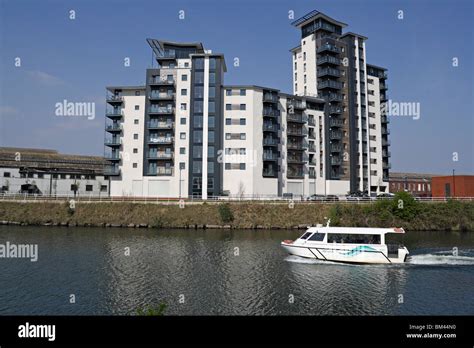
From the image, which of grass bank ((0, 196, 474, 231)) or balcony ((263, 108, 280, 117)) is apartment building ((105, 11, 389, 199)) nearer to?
balcony ((263, 108, 280, 117))

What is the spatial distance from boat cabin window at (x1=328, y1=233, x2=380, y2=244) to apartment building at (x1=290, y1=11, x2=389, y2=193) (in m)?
46.2

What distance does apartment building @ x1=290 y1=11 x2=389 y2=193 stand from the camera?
77250mm

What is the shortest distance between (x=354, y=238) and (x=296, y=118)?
45.8 m

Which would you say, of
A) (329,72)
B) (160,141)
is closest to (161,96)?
(160,141)

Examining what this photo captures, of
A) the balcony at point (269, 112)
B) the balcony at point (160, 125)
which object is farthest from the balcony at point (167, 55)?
the balcony at point (269, 112)

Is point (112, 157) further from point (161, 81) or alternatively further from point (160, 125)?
point (161, 81)

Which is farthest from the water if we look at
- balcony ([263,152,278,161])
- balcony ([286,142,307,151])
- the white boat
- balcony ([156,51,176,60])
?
balcony ([156,51,176,60])

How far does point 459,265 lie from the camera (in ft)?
89.2

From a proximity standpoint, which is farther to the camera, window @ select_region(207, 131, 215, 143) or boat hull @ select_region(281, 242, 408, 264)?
window @ select_region(207, 131, 215, 143)

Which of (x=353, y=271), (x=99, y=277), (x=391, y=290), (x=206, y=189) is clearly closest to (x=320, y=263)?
(x=353, y=271)

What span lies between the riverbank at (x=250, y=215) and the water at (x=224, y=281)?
48.7 ft

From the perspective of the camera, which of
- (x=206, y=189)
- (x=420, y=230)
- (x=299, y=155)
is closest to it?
(x=420, y=230)
